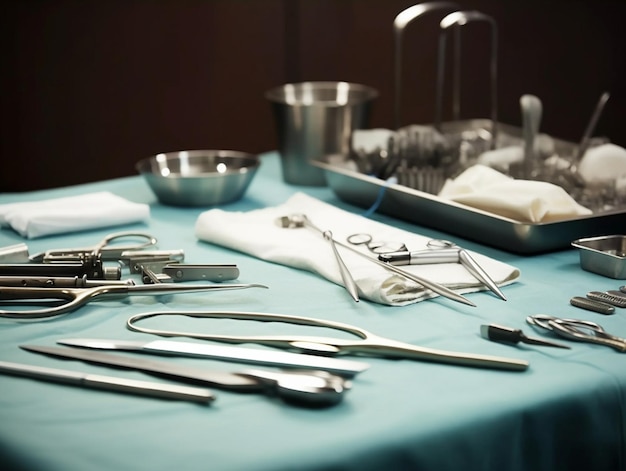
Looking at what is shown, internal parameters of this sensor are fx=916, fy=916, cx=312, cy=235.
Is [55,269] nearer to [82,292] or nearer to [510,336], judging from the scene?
[82,292]

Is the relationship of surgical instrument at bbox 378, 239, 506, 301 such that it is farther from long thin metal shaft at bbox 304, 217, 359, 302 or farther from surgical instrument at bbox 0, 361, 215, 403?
surgical instrument at bbox 0, 361, 215, 403

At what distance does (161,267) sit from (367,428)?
1.73 feet

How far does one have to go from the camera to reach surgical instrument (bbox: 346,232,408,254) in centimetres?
120

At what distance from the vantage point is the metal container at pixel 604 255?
3.73 feet

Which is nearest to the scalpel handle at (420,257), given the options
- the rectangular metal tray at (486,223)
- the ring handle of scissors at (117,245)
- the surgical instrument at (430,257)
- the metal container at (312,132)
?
the surgical instrument at (430,257)

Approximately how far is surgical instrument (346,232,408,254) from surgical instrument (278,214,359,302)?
31 millimetres

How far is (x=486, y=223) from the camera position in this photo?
1275 mm

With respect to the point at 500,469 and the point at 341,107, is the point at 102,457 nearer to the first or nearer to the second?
the point at 500,469

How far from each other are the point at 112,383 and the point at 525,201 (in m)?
0.67

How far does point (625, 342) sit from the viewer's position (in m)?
0.89

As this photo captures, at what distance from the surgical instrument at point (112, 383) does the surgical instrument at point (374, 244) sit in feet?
1.50

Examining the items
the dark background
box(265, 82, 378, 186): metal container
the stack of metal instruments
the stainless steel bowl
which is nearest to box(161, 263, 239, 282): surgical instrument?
the stack of metal instruments

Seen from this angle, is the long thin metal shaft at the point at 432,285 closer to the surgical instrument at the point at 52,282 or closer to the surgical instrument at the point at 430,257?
the surgical instrument at the point at 430,257

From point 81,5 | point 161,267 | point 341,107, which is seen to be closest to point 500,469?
point 161,267
